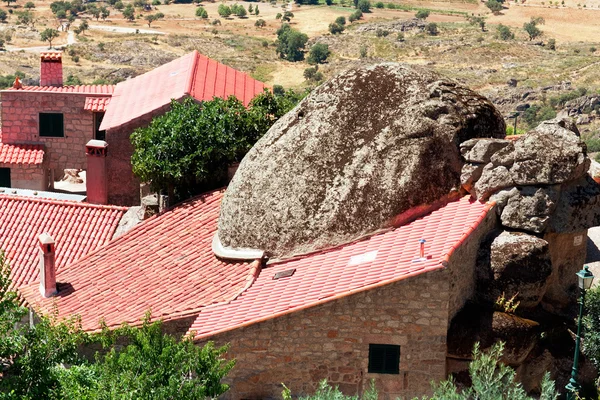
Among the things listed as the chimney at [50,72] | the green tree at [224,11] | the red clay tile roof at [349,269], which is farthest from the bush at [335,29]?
the red clay tile roof at [349,269]

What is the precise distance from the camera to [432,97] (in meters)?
20.0

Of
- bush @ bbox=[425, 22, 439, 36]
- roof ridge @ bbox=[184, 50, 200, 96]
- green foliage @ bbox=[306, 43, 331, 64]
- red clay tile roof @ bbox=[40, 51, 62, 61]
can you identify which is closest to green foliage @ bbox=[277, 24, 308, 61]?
green foliage @ bbox=[306, 43, 331, 64]

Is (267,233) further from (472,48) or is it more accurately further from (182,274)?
(472,48)

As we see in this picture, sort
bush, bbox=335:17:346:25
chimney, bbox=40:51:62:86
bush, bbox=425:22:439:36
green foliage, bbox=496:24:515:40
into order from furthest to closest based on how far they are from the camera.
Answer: bush, bbox=335:17:346:25 → bush, bbox=425:22:439:36 → green foliage, bbox=496:24:515:40 → chimney, bbox=40:51:62:86

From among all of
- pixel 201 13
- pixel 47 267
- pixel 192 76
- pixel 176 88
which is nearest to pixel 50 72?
pixel 192 76

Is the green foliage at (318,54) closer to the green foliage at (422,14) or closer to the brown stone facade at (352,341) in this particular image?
the green foliage at (422,14)

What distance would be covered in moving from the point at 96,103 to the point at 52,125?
1.77 meters

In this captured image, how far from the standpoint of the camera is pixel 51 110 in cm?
3247

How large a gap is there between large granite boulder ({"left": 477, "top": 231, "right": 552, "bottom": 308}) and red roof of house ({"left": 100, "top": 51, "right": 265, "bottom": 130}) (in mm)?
11551

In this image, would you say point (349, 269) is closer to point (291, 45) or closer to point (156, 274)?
point (156, 274)

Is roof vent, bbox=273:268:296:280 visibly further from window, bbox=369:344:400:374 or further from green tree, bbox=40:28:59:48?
green tree, bbox=40:28:59:48

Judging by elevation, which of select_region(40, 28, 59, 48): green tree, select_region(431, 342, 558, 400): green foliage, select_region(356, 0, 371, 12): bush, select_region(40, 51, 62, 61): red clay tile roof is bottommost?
select_region(40, 28, 59, 48): green tree

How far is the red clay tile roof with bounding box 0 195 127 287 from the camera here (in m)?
24.5

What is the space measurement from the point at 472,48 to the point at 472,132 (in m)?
66.0
